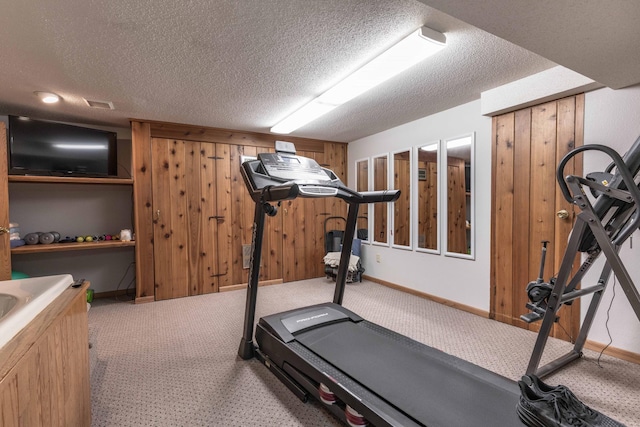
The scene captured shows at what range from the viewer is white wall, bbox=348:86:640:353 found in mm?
2137

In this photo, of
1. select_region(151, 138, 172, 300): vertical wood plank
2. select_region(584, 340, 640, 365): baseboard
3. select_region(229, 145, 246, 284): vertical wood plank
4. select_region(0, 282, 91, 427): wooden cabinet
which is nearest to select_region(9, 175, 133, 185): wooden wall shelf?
select_region(151, 138, 172, 300): vertical wood plank

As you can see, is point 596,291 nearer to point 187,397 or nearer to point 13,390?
point 187,397

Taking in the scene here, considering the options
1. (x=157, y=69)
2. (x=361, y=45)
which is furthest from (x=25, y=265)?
(x=361, y=45)

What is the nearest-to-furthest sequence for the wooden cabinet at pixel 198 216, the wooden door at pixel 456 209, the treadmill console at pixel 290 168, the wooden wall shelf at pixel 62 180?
the treadmill console at pixel 290 168, the wooden wall shelf at pixel 62 180, the wooden door at pixel 456 209, the wooden cabinet at pixel 198 216

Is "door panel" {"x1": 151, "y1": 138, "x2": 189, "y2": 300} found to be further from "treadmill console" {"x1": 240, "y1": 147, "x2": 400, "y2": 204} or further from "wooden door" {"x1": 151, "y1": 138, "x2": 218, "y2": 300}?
"treadmill console" {"x1": 240, "y1": 147, "x2": 400, "y2": 204}

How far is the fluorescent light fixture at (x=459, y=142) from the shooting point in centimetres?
316

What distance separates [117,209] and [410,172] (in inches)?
151

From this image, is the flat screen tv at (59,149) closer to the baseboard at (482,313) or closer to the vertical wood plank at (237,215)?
the vertical wood plank at (237,215)

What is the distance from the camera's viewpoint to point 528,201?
2658 millimetres

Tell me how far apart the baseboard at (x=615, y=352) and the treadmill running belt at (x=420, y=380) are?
1.32m

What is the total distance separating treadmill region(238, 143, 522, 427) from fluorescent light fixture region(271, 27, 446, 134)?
29.1 inches

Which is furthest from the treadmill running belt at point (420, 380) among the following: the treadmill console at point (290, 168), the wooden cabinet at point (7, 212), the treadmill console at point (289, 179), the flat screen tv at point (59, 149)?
the flat screen tv at point (59, 149)

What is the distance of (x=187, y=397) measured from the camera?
5.98 ft

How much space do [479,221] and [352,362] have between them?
2106 millimetres
